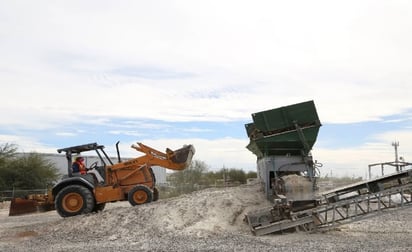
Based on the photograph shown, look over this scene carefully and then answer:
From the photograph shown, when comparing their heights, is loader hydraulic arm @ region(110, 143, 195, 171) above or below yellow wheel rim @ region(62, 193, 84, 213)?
above

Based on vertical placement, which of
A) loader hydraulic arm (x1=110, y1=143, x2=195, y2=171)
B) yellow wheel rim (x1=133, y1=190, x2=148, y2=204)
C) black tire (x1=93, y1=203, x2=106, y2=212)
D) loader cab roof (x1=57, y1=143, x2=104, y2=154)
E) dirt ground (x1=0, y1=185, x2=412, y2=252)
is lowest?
dirt ground (x1=0, y1=185, x2=412, y2=252)

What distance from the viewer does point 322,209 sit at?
13469mm

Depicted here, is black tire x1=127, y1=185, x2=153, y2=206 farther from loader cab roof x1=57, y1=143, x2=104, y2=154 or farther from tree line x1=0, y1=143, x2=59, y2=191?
tree line x1=0, y1=143, x2=59, y2=191

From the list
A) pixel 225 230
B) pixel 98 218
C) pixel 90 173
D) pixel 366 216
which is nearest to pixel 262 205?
Answer: pixel 225 230

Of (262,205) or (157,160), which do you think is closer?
(262,205)

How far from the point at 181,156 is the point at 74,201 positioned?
3.84 m

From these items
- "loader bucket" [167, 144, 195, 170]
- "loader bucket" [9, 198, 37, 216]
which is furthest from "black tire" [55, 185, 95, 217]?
"loader bucket" [167, 144, 195, 170]

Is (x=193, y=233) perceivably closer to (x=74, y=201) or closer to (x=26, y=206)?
(x=74, y=201)

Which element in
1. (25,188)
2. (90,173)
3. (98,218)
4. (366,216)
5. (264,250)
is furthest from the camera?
(25,188)

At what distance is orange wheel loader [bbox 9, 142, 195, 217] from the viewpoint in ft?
56.2

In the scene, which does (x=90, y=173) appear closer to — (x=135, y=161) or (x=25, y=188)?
(x=135, y=161)

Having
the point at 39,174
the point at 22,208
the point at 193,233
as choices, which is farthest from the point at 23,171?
the point at 193,233

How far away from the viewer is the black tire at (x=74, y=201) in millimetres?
17016

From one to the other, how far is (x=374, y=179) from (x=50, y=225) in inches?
368
